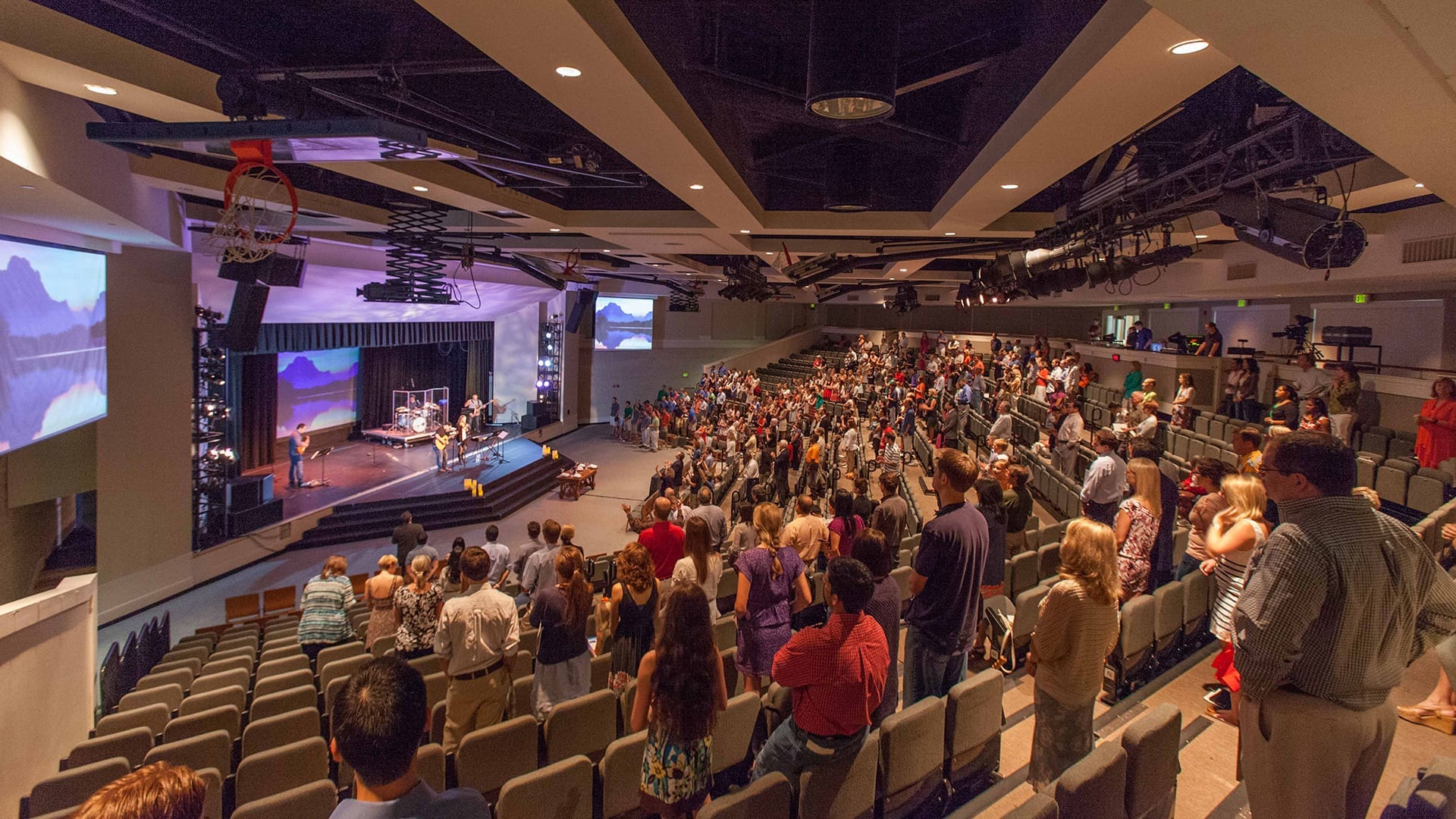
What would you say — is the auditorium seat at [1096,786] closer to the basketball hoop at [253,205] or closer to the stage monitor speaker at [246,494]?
the basketball hoop at [253,205]

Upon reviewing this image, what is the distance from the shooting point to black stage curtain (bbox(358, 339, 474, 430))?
1842 cm

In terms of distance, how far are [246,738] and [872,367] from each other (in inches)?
760

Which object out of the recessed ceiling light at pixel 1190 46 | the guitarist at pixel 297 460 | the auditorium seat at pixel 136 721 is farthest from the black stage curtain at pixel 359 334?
the recessed ceiling light at pixel 1190 46

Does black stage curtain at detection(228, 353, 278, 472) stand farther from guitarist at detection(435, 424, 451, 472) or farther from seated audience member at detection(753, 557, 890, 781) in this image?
seated audience member at detection(753, 557, 890, 781)

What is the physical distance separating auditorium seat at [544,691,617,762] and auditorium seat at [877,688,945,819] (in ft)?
4.38

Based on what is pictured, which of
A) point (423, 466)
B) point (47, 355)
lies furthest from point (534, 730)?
point (423, 466)

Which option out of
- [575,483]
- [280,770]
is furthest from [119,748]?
[575,483]

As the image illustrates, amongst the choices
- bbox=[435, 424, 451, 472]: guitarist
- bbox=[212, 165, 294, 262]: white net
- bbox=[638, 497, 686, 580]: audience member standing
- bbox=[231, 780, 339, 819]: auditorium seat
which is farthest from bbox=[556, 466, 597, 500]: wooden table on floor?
bbox=[231, 780, 339, 819]: auditorium seat

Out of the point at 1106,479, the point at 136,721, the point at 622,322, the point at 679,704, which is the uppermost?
the point at 622,322

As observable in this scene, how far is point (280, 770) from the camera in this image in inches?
121

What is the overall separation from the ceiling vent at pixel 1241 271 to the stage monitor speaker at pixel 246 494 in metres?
14.7

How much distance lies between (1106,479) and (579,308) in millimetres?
18148

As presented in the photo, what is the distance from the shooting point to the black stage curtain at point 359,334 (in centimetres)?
1263

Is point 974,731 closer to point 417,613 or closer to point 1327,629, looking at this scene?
point 1327,629
